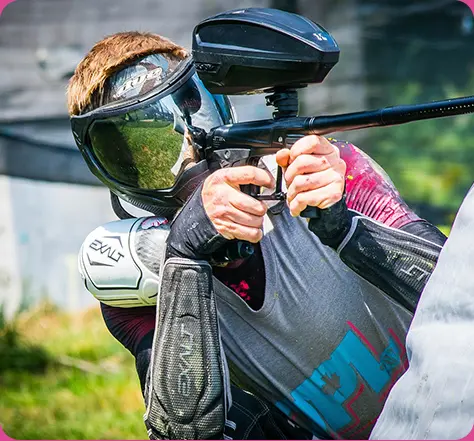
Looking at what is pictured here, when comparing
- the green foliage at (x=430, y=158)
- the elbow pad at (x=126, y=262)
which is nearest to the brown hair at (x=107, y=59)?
the elbow pad at (x=126, y=262)

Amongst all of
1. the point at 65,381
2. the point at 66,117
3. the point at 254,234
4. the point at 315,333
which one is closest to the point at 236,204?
the point at 254,234

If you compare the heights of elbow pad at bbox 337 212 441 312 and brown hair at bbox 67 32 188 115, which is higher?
brown hair at bbox 67 32 188 115

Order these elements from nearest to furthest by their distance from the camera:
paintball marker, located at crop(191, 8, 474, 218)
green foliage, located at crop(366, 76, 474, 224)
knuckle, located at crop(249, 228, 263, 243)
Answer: paintball marker, located at crop(191, 8, 474, 218), knuckle, located at crop(249, 228, 263, 243), green foliage, located at crop(366, 76, 474, 224)

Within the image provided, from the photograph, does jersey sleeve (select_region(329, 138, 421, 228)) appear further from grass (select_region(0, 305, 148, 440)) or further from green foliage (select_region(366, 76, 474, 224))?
green foliage (select_region(366, 76, 474, 224))

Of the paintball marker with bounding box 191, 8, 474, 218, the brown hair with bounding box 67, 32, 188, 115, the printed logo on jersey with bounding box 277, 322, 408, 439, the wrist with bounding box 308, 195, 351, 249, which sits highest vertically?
the paintball marker with bounding box 191, 8, 474, 218

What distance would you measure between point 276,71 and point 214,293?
2.38 feet

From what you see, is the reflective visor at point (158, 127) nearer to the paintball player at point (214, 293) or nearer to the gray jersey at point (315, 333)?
the paintball player at point (214, 293)

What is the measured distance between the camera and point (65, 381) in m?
5.42

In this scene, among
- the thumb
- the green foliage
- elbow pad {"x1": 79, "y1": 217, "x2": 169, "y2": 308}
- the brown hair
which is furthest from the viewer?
the green foliage

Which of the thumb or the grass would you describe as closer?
the thumb

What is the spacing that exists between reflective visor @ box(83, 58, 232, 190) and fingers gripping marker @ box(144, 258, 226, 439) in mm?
354

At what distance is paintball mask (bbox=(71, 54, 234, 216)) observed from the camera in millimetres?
2557

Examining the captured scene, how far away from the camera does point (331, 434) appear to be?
265 centimetres

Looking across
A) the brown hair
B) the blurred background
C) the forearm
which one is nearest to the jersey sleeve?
the forearm
